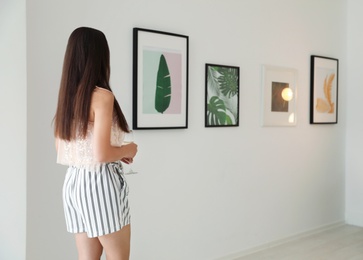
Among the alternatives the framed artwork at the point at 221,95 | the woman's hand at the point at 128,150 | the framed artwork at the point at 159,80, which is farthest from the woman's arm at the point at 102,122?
the framed artwork at the point at 221,95

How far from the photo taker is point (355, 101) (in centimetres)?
Result: 485

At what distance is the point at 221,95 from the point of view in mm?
3607

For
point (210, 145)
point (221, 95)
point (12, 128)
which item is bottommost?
point (210, 145)

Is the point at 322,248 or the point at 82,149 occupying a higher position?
the point at 82,149

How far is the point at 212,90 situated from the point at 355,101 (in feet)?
6.83

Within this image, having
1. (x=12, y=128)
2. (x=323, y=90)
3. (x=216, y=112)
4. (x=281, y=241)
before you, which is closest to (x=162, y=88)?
(x=216, y=112)

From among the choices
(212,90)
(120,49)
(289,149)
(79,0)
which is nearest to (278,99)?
(289,149)

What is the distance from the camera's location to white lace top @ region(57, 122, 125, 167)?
72.6 inches

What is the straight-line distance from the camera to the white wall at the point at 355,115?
481 cm

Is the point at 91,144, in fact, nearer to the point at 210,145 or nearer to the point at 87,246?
the point at 87,246

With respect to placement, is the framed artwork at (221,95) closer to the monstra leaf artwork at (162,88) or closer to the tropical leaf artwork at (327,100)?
the monstra leaf artwork at (162,88)

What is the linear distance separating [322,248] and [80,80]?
305cm

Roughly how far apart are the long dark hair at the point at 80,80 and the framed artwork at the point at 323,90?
10.1 ft

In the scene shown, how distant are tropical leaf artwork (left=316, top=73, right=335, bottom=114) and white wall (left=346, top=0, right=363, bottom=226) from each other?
1.00ft
